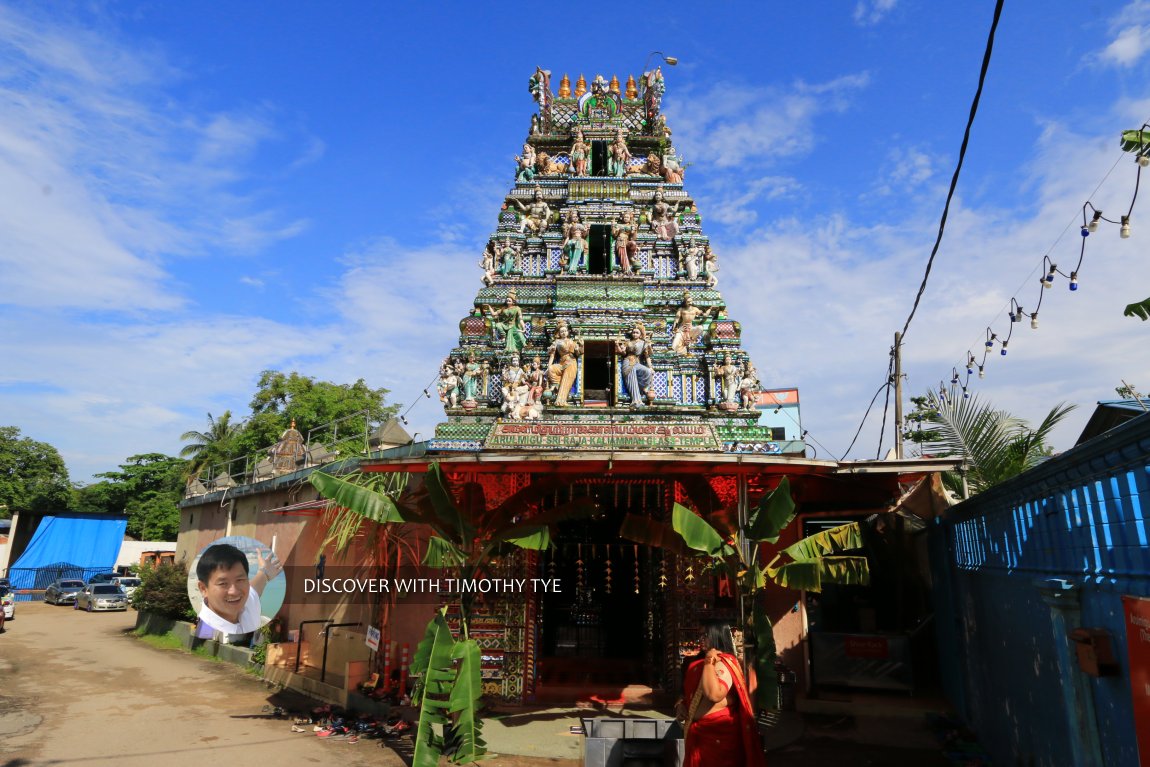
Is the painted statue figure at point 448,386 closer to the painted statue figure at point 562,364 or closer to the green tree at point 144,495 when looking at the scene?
the painted statue figure at point 562,364

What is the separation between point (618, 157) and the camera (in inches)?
682

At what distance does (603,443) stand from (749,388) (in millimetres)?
3607

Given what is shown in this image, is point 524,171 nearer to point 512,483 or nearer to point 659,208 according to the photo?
point 659,208

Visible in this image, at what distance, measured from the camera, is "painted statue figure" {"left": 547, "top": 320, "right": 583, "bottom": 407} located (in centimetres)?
1384

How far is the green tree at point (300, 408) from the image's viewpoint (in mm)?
35656

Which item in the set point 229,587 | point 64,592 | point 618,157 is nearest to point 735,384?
point 618,157

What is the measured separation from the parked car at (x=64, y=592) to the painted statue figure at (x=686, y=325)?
99.2 feet

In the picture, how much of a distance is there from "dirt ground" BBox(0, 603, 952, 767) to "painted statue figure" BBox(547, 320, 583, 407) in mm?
6906

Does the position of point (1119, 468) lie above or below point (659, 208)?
below

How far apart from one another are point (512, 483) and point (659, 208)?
882cm

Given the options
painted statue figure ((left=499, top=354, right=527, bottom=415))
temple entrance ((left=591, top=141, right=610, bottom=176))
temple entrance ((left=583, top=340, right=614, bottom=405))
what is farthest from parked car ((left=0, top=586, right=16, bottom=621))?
temple entrance ((left=591, top=141, right=610, bottom=176))

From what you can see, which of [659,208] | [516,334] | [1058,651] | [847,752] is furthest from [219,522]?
[1058,651]

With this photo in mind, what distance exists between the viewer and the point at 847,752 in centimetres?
858

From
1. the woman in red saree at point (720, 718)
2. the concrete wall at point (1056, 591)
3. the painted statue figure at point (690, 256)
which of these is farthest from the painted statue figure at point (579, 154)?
the woman in red saree at point (720, 718)
